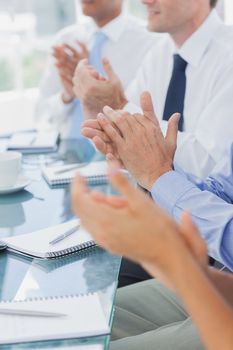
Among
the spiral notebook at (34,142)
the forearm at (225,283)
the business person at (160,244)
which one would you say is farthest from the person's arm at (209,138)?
the business person at (160,244)

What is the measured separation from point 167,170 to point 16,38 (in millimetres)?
3441

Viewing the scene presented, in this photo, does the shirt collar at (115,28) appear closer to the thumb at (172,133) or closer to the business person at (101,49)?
the business person at (101,49)

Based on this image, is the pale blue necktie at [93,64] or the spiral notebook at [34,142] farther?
the pale blue necktie at [93,64]

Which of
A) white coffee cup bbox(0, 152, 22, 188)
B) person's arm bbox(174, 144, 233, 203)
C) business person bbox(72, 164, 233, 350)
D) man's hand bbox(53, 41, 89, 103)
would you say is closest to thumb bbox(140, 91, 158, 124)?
person's arm bbox(174, 144, 233, 203)

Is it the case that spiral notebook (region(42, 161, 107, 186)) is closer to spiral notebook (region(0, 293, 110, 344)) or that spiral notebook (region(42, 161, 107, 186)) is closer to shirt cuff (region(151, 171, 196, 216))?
shirt cuff (region(151, 171, 196, 216))

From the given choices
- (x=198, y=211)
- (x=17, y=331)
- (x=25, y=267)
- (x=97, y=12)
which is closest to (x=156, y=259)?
(x=17, y=331)

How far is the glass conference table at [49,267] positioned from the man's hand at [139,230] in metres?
0.22

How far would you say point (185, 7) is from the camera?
6.25ft

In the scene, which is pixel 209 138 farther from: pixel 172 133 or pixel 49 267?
pixel 49 267

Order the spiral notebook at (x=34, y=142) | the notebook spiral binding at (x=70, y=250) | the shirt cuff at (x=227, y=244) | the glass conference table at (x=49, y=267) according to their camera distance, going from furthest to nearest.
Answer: the spiral notebook at (x=34, y=142), the shirt cuff at (x=227, y=244), the notebook spiral binding at (x=70, y=250), the glass conference table at (x=49, y=267)

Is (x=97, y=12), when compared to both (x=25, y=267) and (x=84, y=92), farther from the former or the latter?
(x=25, y=267)

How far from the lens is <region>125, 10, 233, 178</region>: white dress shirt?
1.68 meters

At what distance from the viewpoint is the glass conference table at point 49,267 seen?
896 mm

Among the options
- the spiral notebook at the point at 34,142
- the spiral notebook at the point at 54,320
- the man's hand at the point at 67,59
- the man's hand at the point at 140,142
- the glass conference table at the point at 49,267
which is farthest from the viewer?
the man's hand at the point at 67,59
